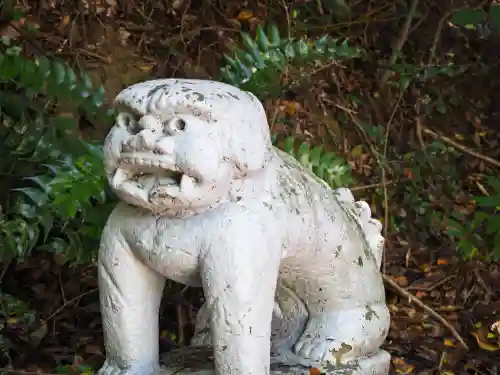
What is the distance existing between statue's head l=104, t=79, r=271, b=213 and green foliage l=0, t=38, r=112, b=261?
55cm

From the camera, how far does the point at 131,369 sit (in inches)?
46.9

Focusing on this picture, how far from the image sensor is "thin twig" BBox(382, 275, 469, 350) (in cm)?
228

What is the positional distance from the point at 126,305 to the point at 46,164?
739mm

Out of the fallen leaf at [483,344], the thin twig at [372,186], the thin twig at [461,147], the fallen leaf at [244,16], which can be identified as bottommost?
the fallen leaf at [483,344]

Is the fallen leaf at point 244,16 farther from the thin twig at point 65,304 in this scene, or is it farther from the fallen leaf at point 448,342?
the fallen leaf at point 448,342

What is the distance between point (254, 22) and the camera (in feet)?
9.84

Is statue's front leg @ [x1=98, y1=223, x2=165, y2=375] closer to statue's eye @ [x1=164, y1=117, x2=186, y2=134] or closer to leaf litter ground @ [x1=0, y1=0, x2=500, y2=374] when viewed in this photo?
statue's eye @ [x1=164, y1=117, x2=186, y2=134]

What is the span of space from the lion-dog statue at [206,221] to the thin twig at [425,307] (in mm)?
1122

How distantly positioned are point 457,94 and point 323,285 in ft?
6.88

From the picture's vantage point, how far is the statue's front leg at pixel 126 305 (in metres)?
1.17

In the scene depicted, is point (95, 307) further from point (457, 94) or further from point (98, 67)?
point (457, 94)

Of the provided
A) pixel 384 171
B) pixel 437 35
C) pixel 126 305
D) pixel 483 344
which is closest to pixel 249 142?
pixel 126 305

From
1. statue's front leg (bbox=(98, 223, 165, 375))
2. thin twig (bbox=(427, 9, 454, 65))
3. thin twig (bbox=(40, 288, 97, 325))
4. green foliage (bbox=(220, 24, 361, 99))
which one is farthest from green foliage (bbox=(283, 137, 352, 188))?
thin twig (bbox=(427, 9, 454, 65))

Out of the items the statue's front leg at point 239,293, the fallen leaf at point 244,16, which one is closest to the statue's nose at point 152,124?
the statue's front leg at point 239,293
